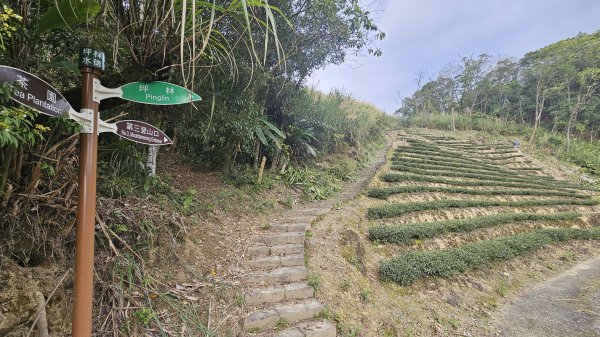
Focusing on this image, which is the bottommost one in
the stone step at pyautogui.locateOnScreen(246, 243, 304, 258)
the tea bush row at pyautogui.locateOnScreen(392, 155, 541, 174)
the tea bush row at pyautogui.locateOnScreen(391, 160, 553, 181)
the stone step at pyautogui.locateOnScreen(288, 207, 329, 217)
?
the stone step at pyautogui.locateOnScreen(246, 243, 304, 258)

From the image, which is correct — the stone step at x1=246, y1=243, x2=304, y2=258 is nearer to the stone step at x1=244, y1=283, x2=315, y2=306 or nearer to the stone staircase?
the stone staircase

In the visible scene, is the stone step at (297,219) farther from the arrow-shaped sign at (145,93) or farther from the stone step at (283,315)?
the arrow-shaped sign at (145,93)

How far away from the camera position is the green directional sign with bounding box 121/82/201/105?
64.0 inches

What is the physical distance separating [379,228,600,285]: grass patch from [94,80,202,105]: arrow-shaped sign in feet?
13.7

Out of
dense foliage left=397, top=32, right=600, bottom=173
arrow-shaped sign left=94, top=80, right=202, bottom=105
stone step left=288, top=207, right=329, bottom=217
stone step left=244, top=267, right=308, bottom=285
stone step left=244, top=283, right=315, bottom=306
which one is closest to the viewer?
arrow-shaped sign left=94, top=80, right=202, bottom=105

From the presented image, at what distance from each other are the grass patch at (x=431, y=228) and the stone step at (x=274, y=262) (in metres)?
2.22

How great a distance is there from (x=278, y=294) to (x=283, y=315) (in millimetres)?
267

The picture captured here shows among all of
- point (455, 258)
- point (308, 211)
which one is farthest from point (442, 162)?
point (308, 211)

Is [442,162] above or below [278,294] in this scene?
above

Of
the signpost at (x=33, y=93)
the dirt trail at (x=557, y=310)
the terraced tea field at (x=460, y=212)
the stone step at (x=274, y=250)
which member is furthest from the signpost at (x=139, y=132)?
the dirt trail at (x=557, y=310)

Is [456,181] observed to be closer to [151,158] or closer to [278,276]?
[278,276]

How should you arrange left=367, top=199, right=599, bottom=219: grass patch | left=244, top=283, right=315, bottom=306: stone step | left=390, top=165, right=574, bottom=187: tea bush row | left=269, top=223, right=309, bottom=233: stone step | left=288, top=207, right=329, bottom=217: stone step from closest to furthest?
left=244, top=283, right=315, bottom=306: stone step, left=269, top=223, right=309, bottom=233: stone step, left=288, top=207, right=329, bottom=217: stone step, left=367, top=199, right=599, bottom=219: grass patch, left=390, top=165, right=574, bottom=187: tea bush row

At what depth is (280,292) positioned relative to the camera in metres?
3.06

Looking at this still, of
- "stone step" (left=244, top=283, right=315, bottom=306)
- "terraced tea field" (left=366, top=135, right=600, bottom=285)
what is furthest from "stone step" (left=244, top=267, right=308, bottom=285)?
"terraced tea field" (left=366, top=135, right=600, bottom=285)
